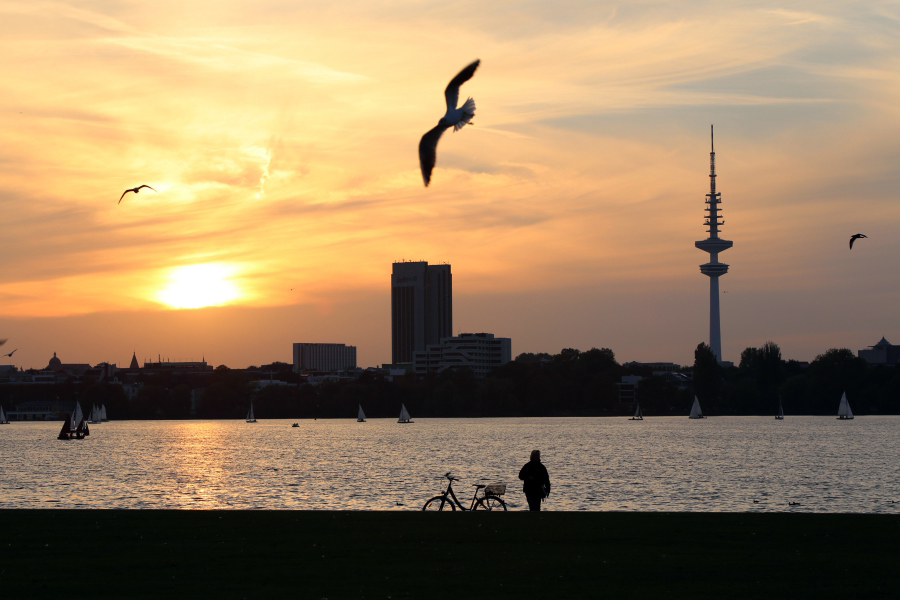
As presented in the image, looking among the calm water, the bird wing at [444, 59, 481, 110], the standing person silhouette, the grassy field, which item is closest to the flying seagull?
the bird wing at [444, 59, 481, 110]

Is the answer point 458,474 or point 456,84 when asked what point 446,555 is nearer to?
point 456,84

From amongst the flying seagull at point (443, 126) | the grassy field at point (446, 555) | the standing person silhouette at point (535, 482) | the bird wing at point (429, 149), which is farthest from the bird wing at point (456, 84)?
the standing person silhouette at point (535, 482)

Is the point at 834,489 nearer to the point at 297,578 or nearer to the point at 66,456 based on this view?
the point at 297,578

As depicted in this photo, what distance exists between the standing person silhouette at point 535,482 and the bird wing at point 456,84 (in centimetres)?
1393

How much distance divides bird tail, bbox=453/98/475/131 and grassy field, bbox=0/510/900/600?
8033 millimetres

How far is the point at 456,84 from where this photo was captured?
66.0 feet

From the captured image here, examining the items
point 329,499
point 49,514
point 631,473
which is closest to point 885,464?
point 631,473

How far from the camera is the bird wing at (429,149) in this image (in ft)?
65.2

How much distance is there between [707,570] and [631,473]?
60784 millimetres

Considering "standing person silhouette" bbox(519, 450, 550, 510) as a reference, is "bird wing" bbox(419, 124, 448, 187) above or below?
above

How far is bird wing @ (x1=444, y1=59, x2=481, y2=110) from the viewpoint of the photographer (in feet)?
65.5

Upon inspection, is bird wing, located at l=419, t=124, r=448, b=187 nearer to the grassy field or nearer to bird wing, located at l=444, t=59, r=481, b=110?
bird wing, located at l=444, t=59, r=481, b=110

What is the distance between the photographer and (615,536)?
79.9 ft

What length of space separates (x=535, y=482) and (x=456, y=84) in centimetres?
1521
